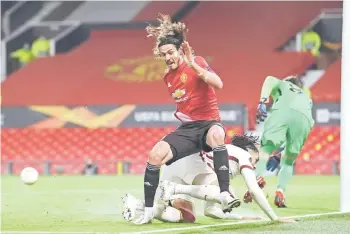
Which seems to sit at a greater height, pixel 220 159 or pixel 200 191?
pixel 220 159

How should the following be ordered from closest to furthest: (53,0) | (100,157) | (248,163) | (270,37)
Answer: (248,163)
(100,157)
(270,37)
(53,0)

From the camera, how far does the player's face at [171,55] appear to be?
8742 millimetres

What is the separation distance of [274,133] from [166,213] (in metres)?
3.02

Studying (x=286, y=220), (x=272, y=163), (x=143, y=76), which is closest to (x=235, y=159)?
(x=286, y=220)

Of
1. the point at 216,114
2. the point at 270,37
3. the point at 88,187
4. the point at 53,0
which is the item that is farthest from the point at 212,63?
the point at 216,114

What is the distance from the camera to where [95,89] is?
2367 cm

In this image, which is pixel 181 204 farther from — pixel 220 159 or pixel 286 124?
pixel 286 124

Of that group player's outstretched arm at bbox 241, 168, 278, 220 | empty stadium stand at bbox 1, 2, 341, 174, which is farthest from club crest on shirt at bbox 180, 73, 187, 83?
empty stadium stand at bbox 1, 2, 341, 174

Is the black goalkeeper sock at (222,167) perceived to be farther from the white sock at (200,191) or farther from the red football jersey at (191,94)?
the red football jersey at (191,94)

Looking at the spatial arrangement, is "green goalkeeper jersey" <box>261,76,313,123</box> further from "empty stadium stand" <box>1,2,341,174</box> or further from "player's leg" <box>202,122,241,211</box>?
"empty stadium stand" <box>1,2,341,174</box>

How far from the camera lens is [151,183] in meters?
8.75

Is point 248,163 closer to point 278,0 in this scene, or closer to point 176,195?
point 176,195

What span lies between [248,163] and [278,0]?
16271mm

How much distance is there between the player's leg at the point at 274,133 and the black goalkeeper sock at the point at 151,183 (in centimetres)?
298
